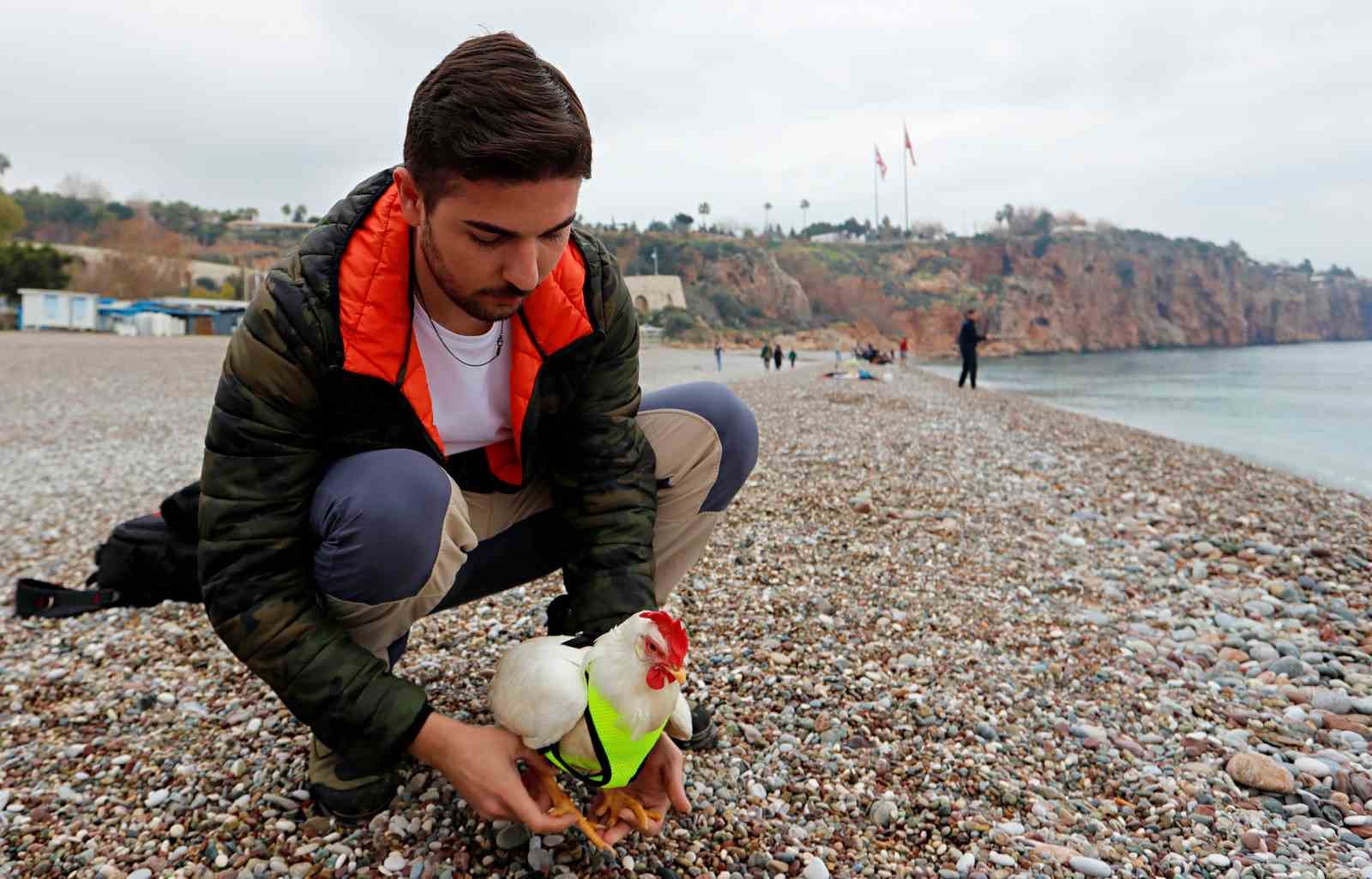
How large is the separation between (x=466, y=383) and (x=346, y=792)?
3.45ft

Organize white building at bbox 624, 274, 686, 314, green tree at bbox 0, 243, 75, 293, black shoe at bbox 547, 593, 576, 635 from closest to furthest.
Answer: black shoe at bbox 547, 593, 576, 635, green tree at bbox 0, 243, 75, 293, white building at bbox 624, 274, 686, 314

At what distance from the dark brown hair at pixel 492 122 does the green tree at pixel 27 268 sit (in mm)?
56105

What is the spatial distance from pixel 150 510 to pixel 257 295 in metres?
5.45

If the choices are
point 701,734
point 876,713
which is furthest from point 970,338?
point 701,734

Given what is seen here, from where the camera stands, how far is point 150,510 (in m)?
6.03

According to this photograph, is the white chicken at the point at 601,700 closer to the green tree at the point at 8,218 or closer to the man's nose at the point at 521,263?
the man's nose at the point at 521,263

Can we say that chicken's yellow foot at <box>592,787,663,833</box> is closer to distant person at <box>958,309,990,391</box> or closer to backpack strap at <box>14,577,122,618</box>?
backpack strap at <box>14,577,122,618</box>

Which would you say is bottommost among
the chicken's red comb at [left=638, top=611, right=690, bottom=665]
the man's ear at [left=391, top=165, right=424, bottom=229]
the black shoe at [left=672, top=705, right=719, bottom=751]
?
the black shoe at [left=672, top=705, right=719, bottom=751]

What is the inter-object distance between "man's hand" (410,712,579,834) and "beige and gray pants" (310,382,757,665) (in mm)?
318

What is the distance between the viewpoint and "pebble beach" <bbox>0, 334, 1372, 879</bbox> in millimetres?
1942

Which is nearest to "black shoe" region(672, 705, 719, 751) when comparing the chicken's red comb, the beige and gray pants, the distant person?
the beige and gray pants

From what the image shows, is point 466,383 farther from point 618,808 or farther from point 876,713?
point 876,713

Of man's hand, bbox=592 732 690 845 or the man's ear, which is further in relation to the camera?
man's hand, bbox=592 732 690 845

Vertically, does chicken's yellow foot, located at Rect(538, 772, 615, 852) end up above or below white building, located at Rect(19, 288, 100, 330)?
below
